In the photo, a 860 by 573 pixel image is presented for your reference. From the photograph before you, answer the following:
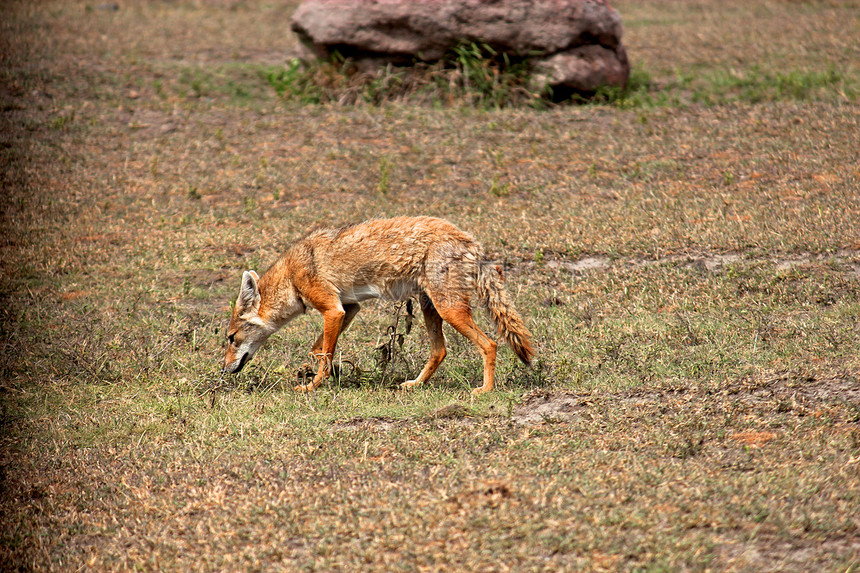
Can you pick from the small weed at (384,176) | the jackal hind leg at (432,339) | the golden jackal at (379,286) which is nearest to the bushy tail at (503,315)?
the golden jackal at (379,286)

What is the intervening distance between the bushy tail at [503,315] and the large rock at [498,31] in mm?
8204

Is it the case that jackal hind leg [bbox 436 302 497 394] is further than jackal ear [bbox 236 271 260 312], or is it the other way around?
jackal ear [bbox 236 271 260 312]

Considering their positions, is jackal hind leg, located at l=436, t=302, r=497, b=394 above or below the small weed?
above

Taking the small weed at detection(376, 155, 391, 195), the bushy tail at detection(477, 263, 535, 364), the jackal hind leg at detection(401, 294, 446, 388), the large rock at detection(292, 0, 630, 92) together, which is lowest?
the small weed at detection(376, 155, 391, 195)

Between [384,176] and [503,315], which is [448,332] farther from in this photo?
[384,176]

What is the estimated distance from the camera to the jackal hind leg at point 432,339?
7160mm

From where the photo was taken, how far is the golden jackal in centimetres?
675

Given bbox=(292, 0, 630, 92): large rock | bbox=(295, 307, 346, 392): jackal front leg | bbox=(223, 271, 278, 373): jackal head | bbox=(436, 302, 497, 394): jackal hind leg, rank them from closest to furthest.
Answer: bbox=(436, 302, 497, 394): jackal hind leg → bbox=(295, 307, 346, 392): jackal front leg → bbox=(223, 271, 278, 373): jackal head → bbox=(292, 0, 630, 92): large rock

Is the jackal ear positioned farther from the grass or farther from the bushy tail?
the bushy tail

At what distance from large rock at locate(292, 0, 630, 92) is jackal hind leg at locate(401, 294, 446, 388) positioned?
803 centimetres

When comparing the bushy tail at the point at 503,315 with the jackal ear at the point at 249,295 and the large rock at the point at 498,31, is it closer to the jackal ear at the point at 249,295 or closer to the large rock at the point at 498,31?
the jackal ear at the point at 249,295

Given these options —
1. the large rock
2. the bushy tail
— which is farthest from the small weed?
the bushy tail

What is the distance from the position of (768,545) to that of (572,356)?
9.99 feet

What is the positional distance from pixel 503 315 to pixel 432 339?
2.50 ft
